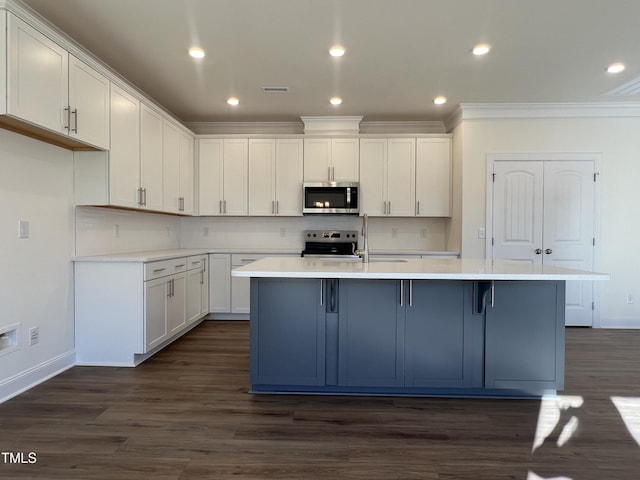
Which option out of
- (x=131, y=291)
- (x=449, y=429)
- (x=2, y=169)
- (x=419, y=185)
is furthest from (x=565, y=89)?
(x=2, y=169)

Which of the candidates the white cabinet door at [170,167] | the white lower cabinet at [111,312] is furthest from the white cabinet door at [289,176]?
the white lower cabinet at [111,312]

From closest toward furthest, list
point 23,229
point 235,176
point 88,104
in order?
point 23,229 < point 88,104 < point 235,176

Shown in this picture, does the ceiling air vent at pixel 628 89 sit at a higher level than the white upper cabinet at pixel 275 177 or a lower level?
higher

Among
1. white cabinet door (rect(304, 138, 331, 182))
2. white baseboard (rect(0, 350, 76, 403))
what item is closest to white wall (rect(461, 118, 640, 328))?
white cabinet door (rect(304, 138, 331, 182))

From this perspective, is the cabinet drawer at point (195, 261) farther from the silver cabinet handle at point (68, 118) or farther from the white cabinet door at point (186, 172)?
the silver cabinet handle at point (68, 118)

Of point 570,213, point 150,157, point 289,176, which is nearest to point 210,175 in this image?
point 289,176

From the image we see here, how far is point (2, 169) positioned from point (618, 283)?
6.20 metres

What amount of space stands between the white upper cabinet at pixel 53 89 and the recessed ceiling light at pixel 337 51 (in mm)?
1911

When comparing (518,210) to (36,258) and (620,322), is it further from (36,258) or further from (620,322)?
(36,258)

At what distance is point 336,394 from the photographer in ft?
8.81

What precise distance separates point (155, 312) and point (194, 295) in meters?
1.03

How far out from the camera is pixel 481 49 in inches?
125

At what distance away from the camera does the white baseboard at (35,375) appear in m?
2.55

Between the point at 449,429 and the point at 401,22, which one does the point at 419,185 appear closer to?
the point at 401,22
